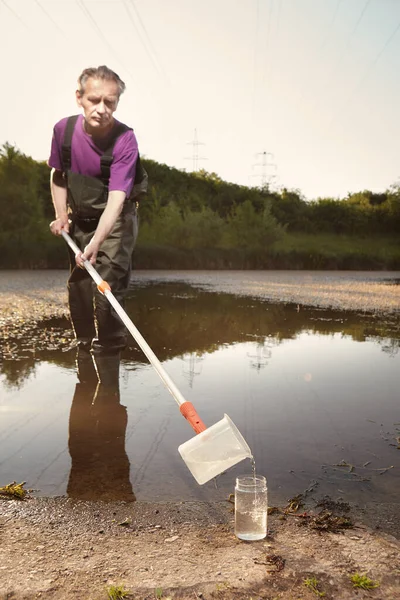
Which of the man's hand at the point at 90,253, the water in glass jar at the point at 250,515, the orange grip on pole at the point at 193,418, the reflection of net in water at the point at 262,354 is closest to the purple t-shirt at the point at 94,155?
the man's hand at the point at 90,253

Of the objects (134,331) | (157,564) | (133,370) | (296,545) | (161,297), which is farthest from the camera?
(161,297)

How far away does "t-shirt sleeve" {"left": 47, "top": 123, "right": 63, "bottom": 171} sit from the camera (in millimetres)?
5391

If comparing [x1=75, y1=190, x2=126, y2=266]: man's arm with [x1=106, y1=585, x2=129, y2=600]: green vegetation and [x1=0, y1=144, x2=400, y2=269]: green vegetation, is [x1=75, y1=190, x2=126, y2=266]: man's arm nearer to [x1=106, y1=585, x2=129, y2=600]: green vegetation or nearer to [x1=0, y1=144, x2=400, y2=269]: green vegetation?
[x1=106, y1=585, x2=129, y2=600]: green vegetation

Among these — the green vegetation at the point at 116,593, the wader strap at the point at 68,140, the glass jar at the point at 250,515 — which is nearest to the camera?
the green vegetation at the point at 116,593

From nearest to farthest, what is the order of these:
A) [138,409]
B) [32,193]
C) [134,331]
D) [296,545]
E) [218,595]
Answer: [218,595] < [296,545] < [134,331] < [138,409] < [32,193]

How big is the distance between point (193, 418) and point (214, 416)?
148 centimetres

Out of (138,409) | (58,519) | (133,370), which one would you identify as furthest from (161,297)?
(58,519)

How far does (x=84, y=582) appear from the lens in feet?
7.98

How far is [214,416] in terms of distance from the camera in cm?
482

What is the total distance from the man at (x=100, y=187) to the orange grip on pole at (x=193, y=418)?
1973 mm

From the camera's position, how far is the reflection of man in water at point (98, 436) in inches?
136

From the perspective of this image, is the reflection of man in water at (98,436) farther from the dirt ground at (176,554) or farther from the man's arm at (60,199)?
the man's arm at (60,199)

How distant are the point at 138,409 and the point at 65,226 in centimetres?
161

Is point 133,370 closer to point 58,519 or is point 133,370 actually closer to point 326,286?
point 58,519
